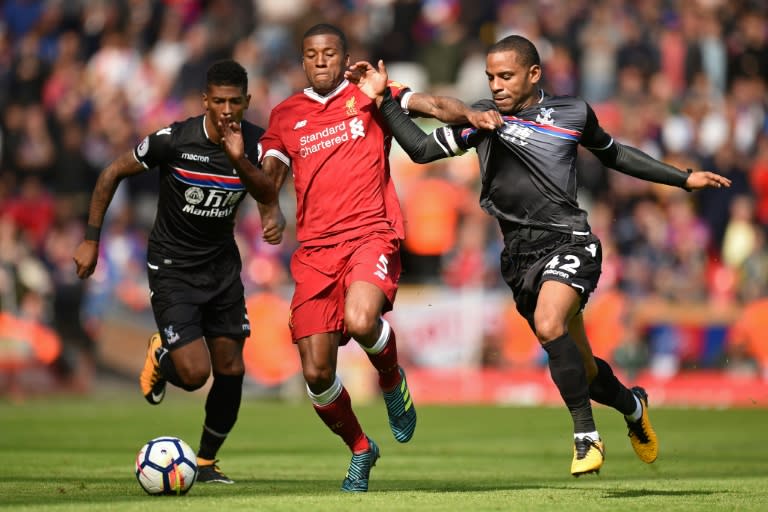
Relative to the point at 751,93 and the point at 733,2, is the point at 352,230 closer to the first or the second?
the point at 751,93

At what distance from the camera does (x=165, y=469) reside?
877cm

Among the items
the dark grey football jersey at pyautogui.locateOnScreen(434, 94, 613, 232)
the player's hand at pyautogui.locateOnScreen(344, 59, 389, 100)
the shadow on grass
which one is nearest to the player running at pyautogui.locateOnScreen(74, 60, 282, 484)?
the player's hand at pyautogui.locateOnScreen(344, 59, 389, 100)

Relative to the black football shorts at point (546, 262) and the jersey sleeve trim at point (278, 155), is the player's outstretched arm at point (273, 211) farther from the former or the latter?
the black football shorts at point (546, 262)

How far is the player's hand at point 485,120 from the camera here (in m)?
8.90

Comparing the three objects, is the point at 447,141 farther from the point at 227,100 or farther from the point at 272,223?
the point at 227,100

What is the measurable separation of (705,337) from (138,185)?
961 cm

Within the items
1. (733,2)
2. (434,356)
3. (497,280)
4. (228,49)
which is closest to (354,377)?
(434,356)

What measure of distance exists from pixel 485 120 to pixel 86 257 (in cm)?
320

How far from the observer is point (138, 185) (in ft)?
75.4

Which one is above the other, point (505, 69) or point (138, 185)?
point (505, 69)

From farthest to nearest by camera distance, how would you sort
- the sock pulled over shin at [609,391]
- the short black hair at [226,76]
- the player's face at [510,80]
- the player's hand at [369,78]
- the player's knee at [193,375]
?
the player's knee at [193,375] → the sock pulled over shin at [609,391] → the short black hair at [226,76] → the player's hand at [369,78] → the player's face at [510,80]

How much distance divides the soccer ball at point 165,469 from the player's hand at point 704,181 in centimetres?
377

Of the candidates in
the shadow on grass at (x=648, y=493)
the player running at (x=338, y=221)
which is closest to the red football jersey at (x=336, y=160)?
the player running at (x=338, y=221)

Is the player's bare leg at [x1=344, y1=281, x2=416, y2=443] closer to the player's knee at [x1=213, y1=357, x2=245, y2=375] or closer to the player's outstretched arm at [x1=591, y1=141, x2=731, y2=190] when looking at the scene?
the player's knee at [x1=213, y1=357, x2=245, y2=375]
